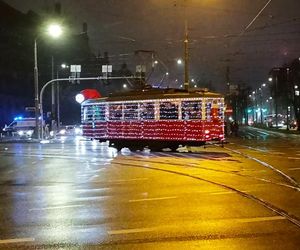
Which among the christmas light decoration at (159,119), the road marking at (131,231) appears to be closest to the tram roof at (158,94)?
the christmas light decoration at (159,119)

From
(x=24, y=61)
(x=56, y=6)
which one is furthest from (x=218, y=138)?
(x=56, y=6)

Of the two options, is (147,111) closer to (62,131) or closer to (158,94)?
(158,94)

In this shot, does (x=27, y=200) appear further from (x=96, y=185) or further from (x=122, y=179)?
(x=122, y=179)

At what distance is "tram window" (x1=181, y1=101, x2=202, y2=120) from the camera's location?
29806 millimetres

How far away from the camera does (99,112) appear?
35.7 meters

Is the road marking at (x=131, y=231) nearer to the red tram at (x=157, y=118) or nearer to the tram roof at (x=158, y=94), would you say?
the red tram at (x=157, y=118)

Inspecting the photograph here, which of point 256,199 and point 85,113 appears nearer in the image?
point 256,199

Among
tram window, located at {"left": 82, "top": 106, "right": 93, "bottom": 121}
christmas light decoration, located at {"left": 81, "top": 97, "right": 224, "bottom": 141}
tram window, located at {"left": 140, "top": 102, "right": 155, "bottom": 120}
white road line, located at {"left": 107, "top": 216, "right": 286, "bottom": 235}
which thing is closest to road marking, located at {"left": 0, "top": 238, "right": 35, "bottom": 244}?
white road line, located at {"left": 107, "top": 216, "right": 286, "bottom": 235}

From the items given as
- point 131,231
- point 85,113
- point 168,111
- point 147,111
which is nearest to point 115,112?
point 147,111

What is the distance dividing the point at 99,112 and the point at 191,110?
7.72 metres

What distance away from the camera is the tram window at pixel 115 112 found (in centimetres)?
3409

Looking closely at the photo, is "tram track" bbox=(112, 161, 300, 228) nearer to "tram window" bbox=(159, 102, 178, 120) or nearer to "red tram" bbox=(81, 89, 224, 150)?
"red tram" bbox=(81, 89, 224, 150)

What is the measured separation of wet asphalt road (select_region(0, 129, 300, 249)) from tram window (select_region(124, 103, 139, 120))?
491 inches

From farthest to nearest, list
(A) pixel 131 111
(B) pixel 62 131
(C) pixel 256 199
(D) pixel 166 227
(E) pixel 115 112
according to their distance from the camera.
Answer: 1. (B) pixel 62 131
2. (E) pixel 115 112
3. (A) pixel 131 111
4. (C) pixel 256 199
5. (D) pixel 166 227
